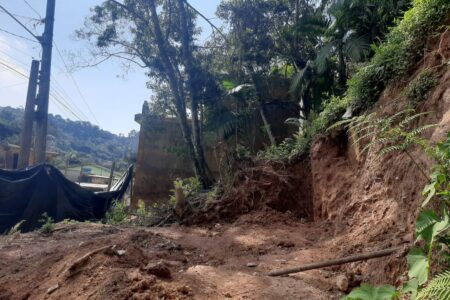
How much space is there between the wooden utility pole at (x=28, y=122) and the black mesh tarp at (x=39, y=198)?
1.80 meters

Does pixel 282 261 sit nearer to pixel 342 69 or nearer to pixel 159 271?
pixel 159 271

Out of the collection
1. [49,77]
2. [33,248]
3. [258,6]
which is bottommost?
[33,248]

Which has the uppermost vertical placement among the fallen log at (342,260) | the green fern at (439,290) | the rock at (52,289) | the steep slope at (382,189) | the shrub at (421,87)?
the shrub at (421,87)

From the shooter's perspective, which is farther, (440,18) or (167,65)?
(167,65)

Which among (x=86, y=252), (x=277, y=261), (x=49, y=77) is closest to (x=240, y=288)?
(x=277, y=261)

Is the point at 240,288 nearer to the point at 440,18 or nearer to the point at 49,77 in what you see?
the point at 440,18

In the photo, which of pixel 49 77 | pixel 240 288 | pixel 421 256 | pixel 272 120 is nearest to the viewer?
pixel 421 256

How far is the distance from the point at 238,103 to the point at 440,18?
22.6 ft

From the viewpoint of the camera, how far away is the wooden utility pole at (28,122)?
8523 millimetres

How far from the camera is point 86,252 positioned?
3.23 m

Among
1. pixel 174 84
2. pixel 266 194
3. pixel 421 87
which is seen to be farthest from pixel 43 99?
pixel 421 87

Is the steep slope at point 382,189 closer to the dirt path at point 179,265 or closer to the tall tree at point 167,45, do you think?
the dirt path at point 179,265

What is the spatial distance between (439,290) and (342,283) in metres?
1.07

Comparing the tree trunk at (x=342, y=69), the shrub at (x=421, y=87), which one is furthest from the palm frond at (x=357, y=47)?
the shrub at (x=421, y=87)
